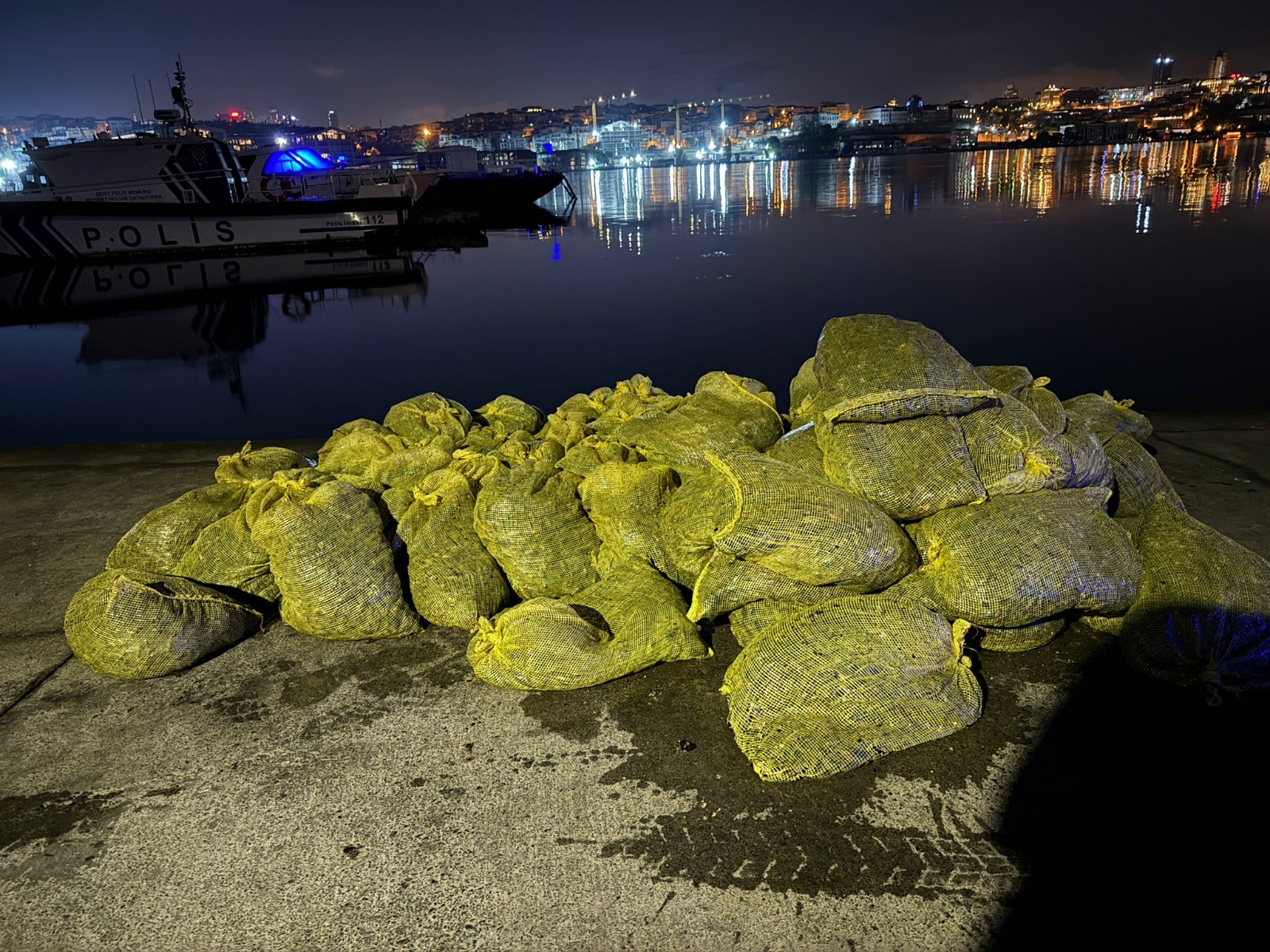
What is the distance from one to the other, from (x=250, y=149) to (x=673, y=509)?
3141cm

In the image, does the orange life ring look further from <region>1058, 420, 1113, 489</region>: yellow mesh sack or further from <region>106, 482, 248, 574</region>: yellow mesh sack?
<region>1058, 420, 1113, 489</region>: yellow mesh sack

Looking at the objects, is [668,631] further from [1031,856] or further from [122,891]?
[122,891]

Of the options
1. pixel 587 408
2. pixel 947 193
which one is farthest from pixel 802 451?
pixel 947 193

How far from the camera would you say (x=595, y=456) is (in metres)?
3.62

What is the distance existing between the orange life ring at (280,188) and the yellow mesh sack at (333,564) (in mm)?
28199

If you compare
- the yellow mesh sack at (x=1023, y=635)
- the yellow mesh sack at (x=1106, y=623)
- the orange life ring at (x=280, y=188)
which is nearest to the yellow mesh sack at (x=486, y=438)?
the yellow mesh sack at (x=1023, y=635)

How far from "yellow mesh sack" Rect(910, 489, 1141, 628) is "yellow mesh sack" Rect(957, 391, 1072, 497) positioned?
0.07 m

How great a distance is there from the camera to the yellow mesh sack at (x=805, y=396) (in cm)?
366

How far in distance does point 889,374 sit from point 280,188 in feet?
98.6

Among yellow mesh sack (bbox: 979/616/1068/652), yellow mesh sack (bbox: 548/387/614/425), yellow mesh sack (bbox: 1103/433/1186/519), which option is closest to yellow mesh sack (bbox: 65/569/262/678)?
yellow mesh sack (bbox: 548/387/614/425)

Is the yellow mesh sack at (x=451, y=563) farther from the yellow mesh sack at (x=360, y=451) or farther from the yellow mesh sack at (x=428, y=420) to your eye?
the yellow mesh sack at (x=428, y=420)

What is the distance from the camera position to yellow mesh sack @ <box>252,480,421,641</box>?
299cm

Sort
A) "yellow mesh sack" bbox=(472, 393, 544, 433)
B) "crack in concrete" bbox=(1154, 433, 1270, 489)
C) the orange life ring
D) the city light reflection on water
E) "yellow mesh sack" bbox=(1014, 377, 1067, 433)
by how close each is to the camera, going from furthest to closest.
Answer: the city light reflection on water, the orange life ring, "yellow mesh sack" bbox=(472, 393, 544, 433), "crack in concrete" bbox=(1154, 433, 1270, 489), "yellow mesh sack" bbox=(1014, 377, 1067, 433)

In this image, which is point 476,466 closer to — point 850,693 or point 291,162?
point 850,693
